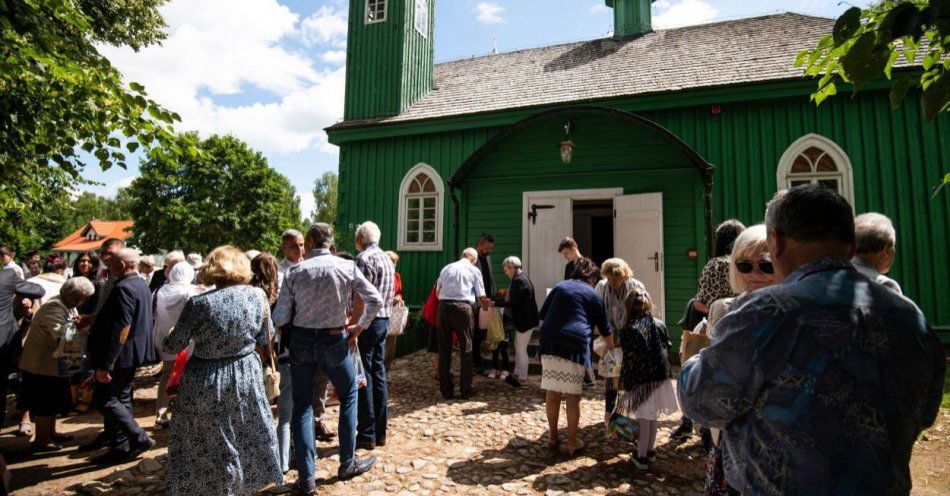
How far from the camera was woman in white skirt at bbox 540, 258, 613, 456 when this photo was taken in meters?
4.16

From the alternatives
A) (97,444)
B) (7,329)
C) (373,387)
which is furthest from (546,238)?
(7,329)

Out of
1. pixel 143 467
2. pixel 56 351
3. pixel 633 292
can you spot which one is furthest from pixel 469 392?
pixel 56 351

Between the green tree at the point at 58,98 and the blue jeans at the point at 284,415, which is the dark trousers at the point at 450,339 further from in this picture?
the green tree at the point at 58,98

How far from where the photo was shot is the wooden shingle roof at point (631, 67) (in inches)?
352

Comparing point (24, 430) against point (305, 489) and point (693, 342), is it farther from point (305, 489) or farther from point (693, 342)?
point (693, 342)

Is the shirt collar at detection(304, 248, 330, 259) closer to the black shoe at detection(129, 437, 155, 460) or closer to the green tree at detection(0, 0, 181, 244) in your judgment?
the green tree at detection(0, 0, 181, 244)

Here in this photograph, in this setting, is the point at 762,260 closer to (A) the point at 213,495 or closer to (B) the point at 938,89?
(B) the point at 938,89

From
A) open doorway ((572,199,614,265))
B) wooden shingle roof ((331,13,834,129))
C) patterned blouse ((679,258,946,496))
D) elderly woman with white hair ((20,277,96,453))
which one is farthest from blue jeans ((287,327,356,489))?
open doorway ((572,199,614,265))

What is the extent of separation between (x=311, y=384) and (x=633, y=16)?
15.5m

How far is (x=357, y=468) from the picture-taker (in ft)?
12.4

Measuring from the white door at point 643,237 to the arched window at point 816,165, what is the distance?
2192 millimetres

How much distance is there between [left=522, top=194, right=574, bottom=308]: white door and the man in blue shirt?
7.41 metres

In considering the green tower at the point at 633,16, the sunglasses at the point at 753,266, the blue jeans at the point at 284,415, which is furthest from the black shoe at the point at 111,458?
the green tower at the point at 633,16

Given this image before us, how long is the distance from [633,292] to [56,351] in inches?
219
